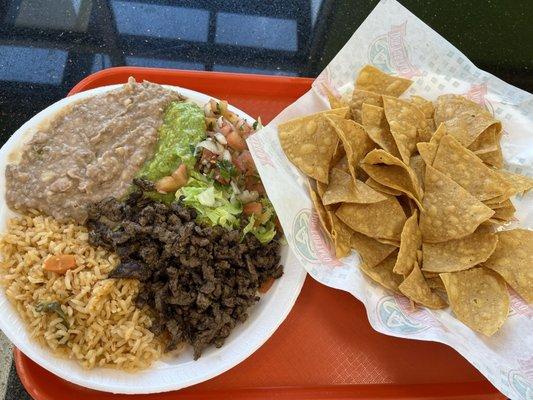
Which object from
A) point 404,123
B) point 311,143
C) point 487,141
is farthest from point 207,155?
point 487,141

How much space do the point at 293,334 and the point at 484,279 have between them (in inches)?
29.8

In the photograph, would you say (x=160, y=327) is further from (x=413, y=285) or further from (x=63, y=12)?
(x=63, y=12)

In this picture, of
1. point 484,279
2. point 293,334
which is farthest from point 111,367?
point 484,279

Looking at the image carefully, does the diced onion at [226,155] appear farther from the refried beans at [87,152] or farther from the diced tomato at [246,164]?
the refried beans at [87,152]

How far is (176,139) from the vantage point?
215cm

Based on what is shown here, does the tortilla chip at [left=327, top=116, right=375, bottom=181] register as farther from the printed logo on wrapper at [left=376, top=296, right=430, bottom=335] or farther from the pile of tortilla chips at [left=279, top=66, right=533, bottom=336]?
the printed logo on wrapper at [left=376, top=296, right=430, bottom=335]

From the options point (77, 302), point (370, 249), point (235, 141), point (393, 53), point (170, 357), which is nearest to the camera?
point (77, 302)

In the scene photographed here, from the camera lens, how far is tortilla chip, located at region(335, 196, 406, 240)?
206cm

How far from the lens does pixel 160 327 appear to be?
1978 mm

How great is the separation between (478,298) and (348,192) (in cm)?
62

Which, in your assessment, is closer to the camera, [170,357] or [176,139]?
[170,357]

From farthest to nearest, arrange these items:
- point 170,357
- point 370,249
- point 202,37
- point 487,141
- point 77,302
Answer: point 202,37, point 487,141, point 370,249, point 170,357, point 77,302

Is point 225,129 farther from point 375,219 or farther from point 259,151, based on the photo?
point 375,219

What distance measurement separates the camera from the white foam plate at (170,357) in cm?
185
